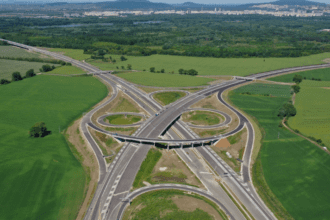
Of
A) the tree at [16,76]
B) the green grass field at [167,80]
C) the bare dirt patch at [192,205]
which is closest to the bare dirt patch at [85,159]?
the bare dirt patch at [192,205]

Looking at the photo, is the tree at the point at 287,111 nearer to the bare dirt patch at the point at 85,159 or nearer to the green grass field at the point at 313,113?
the green grass field at the point at 313,113

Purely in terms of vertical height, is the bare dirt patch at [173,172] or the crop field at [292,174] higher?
the crop field at [292,174]

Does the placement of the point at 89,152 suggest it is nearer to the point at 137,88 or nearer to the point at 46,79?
the point at 137,88

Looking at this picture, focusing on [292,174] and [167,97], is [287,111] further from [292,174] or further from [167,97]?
[167,97]

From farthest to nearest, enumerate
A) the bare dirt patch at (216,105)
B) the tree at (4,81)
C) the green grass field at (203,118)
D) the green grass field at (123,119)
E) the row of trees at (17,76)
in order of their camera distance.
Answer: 1. the row of trees at (17,76)
2. the tree at (4,81)
3. the green grass field at (203,118)
4. the green grass field at (123,119)
5. the bare dirt patch at (216,105)

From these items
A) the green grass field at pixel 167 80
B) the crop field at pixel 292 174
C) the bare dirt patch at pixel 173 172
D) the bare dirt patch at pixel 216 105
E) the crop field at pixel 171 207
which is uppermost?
the green grass field at pixel 167 80

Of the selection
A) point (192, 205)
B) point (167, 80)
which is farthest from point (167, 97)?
point (192, 205)

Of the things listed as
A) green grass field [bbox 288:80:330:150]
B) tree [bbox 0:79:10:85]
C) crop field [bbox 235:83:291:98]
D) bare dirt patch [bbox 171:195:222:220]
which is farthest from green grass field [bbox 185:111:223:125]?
tree [bbox 0:79:10:85]
